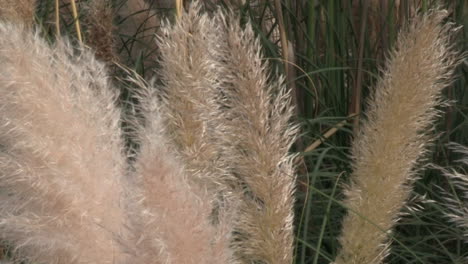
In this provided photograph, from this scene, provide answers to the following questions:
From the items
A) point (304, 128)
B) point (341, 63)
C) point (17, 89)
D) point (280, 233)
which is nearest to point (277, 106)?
point (280, 233)

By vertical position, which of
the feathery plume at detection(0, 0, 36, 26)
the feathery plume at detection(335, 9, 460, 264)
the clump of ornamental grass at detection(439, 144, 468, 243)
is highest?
the feathery plume at detection(0, 0, 36, 26)

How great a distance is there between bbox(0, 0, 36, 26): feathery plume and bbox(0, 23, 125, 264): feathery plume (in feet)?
1.69

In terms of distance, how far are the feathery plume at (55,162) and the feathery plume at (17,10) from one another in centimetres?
51

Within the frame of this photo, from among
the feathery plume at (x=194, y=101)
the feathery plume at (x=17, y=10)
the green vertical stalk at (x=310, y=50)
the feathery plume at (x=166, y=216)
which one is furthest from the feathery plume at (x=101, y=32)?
the feathery plume at (x=166, y=216)

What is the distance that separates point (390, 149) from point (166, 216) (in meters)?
0.48

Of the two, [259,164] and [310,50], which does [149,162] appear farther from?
[310,50]

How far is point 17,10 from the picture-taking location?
1921 mm

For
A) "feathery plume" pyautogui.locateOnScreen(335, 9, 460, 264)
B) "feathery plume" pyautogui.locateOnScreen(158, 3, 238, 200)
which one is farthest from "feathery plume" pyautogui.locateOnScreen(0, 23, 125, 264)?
"feathery plume" pyautogui.locateOnScreen(335, 9, 460, 264)

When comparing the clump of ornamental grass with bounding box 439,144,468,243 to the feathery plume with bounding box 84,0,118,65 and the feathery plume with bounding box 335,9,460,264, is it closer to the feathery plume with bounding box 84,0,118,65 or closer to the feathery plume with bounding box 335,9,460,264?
the feathery plume with bounding box 335,9,460,264

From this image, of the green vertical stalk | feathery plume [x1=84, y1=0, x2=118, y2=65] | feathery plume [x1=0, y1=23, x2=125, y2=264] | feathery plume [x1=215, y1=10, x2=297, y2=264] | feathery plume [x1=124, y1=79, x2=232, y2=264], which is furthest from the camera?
the green vertical stalk

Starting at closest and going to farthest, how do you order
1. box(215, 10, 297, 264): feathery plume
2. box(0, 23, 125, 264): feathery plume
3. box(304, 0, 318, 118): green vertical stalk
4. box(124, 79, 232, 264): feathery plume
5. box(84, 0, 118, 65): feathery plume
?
box(124, 79, 232, 264): feathery plume → box(0, 23, 125, 264): feathery plume → box(215, 10, 297, 264): feathery plume → box(84, 0, 118, 65): feathery plume → box(304, 0, 318, 118): green vertical stalk

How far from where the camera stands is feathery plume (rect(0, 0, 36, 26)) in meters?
1.89

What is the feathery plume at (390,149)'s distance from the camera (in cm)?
151

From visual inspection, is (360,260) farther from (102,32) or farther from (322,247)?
(102,32)
